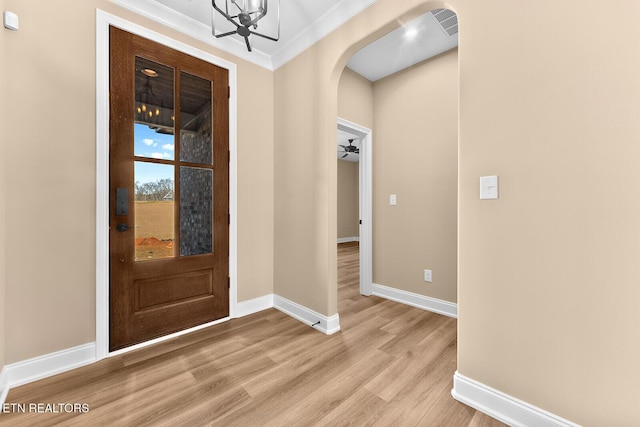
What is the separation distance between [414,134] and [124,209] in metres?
2.96

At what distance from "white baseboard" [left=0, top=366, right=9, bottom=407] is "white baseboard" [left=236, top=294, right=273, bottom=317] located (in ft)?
4.96

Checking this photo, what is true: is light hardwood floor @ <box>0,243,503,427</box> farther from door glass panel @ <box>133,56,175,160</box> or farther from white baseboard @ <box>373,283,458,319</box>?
door glass panel @ <box>133,56,175,160</box>

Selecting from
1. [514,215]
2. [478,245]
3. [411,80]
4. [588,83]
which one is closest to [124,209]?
[478,245]

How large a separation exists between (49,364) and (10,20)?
2.20 metres

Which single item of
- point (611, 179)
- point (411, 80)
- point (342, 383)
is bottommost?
point (342, 383)

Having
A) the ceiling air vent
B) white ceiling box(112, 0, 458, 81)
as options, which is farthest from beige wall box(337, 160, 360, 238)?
the ceiling air vent

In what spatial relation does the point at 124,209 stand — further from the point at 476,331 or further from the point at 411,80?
the point at 411,80

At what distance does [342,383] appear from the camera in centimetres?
166

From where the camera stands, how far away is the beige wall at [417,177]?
9.05 ft

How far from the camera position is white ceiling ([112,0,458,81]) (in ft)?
7.00

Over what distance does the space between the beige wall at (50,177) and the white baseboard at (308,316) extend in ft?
5.14

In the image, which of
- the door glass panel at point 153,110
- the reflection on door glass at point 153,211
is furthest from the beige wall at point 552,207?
the reflection on door glass at point 153,211

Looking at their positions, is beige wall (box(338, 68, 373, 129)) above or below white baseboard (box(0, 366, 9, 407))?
above

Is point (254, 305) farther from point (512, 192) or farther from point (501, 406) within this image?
point (512, 192)
